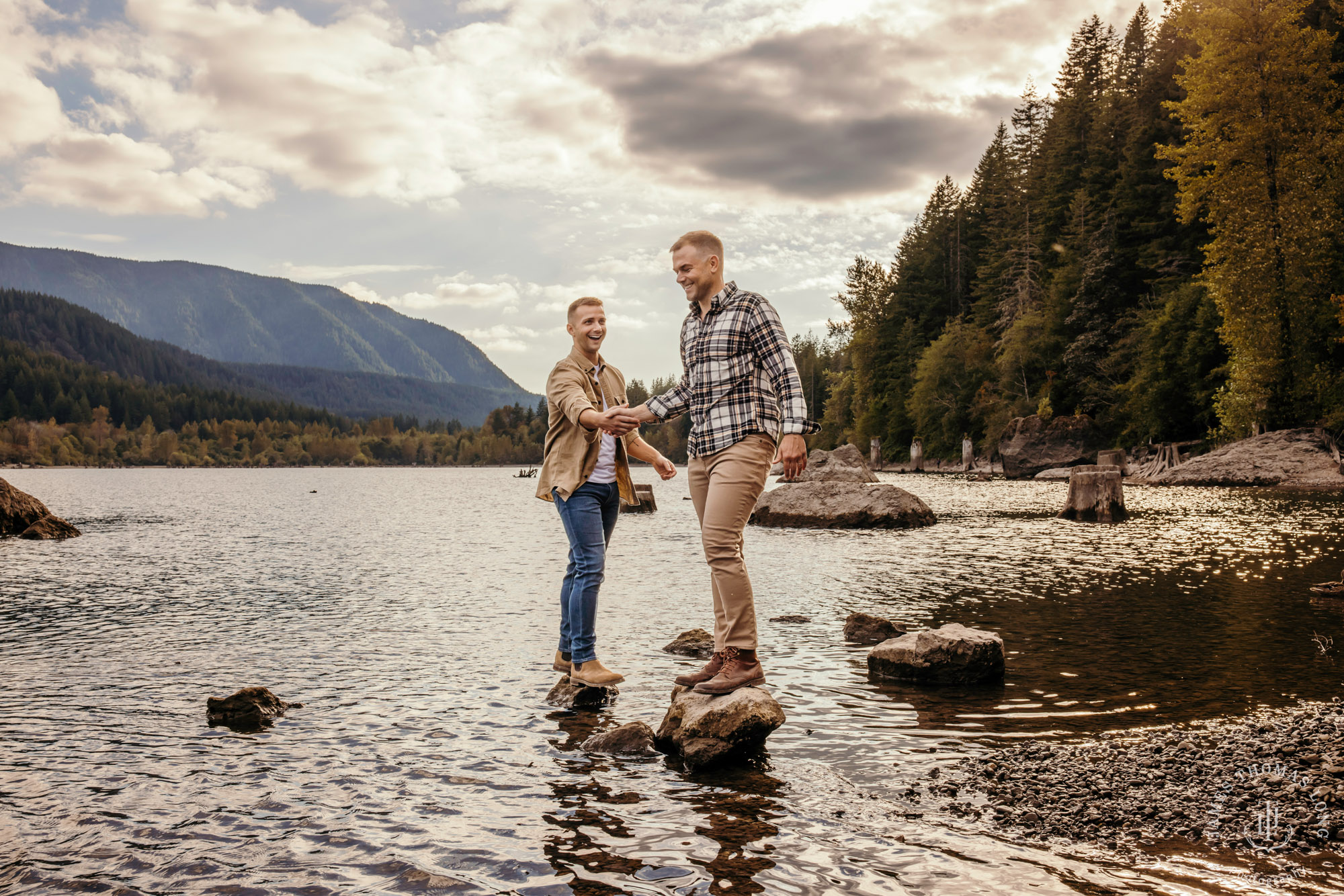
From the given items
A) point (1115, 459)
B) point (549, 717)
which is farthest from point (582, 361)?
point (1115, 459)

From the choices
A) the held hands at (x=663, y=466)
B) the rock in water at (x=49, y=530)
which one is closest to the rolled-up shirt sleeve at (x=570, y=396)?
the held hands at (x=663, y=466)

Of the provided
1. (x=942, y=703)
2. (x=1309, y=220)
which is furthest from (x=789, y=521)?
(x=1309, y=220)

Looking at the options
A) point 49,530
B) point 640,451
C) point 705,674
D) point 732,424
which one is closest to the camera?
point 732,424

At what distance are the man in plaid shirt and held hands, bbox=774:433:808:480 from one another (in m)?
0.10

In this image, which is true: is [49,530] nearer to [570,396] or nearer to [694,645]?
[694,645]

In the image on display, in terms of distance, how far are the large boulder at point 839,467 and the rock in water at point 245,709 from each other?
27883 millimetres

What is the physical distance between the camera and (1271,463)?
1473 inches

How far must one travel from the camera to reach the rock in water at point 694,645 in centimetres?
849

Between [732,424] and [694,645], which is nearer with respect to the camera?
[732,424]

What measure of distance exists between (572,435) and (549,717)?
2.21 metres

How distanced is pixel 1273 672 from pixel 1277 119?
4073 centimetres

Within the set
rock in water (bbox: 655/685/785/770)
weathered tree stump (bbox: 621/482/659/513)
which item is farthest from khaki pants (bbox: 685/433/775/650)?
weathered tree stump (bbox: 621/482/659/513)

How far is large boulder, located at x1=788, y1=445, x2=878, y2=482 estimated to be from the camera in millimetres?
36500

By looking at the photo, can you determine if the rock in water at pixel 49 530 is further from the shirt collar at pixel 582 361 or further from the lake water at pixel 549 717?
the shirt collar at pixel 582 361
